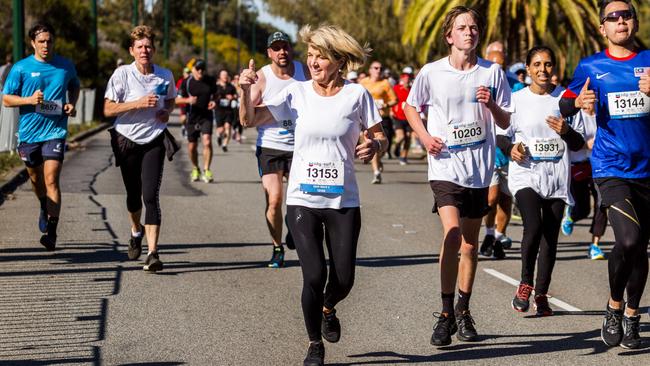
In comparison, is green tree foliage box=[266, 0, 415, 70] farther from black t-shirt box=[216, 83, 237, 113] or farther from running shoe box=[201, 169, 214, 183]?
running shoe box=[201, 169, 214, 183]

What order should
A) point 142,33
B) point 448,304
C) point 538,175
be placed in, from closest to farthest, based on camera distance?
point 448,304 → point 538,175 → point 142,33

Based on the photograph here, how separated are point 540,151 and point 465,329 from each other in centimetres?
191

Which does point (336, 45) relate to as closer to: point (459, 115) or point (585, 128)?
point (459, 115)

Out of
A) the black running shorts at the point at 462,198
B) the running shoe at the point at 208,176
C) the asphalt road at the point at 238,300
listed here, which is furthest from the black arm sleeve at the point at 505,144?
the running shoe at the point at 208,176

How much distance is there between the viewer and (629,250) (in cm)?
724

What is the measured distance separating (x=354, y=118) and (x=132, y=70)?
401cm

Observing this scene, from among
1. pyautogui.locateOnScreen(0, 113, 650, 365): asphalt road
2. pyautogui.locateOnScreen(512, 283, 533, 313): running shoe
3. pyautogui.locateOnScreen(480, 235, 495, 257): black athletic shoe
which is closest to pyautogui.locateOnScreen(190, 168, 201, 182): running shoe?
pyautogui.locateOnScreen(0, 113, 650, 365): asphalt road

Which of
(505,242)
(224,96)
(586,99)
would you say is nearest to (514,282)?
(505,242)

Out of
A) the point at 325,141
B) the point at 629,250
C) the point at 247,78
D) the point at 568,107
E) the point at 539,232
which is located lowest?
the point at 539,232

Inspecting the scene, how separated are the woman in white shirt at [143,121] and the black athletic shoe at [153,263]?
3 cm

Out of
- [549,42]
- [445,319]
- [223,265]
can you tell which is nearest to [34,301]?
[223,265]

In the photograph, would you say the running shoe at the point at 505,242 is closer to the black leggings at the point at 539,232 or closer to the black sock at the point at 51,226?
the black leggings at the point at 539,232

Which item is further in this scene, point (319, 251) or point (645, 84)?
point (645, 84)

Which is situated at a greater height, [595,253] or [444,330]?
[444,330]
